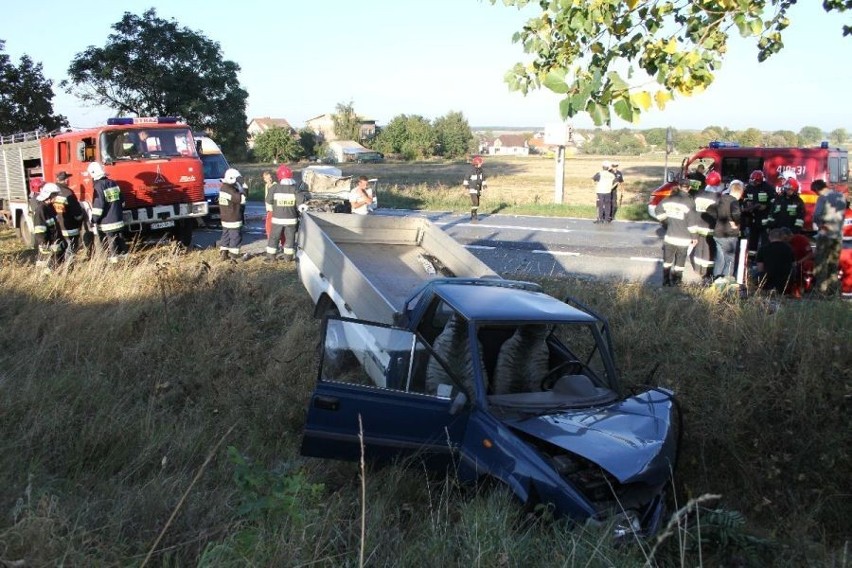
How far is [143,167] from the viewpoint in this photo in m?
12.9

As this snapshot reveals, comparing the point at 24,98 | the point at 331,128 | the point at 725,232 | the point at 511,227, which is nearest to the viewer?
the point at 725,232

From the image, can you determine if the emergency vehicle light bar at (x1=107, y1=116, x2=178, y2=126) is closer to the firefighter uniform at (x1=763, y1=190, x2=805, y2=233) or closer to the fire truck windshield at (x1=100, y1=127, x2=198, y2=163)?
the fire truck windshield at (x1=100, y1=127, x2=198, y2=163)

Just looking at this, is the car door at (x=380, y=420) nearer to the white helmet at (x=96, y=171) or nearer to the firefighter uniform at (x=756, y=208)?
the white helmet at (x=96, y=171)

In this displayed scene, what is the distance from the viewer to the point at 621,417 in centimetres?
455

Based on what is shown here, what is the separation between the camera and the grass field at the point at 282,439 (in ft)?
10.9

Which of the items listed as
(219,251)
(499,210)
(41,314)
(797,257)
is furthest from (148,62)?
(797,257)

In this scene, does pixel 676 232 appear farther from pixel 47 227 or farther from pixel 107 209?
pixel 47 227

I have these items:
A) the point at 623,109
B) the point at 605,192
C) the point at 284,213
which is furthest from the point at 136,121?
the point at 623,109

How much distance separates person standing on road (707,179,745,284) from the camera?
9.97 meters

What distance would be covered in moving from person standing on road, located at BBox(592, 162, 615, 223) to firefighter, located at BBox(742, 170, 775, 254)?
5735 mm

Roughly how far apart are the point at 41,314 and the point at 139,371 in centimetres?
188

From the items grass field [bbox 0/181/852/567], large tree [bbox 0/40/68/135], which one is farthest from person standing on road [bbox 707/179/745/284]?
large tree [bbox 0/40/68/135]

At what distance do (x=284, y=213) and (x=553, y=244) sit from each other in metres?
5.77

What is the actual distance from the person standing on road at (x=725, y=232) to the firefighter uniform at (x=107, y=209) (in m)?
8.79
